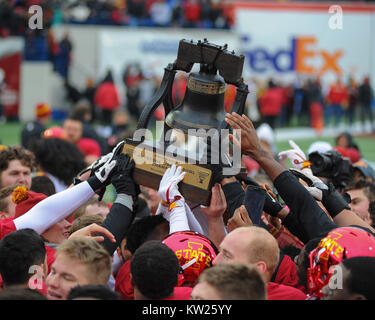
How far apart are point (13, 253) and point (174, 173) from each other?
3.31 feet

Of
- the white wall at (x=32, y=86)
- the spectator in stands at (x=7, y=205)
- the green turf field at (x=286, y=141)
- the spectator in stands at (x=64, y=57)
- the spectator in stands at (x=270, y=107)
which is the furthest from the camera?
the spectator in stands at (x=64, y=57)

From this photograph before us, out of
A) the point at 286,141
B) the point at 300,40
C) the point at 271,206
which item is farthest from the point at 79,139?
the point at 300,40

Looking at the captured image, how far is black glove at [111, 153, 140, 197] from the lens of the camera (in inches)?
150

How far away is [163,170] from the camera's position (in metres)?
3.83

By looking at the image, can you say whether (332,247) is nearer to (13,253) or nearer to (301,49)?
(13,253)

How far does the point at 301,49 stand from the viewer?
28109 mm

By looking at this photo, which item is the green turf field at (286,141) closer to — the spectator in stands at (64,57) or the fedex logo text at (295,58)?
the spectator in stands at (64,57)

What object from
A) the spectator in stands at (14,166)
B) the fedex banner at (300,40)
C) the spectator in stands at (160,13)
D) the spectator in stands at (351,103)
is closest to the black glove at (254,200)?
the spectator in stands at (14,166)

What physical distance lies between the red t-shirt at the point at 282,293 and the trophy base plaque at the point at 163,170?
2.21 feet

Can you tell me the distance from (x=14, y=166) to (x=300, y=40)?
78.3ft

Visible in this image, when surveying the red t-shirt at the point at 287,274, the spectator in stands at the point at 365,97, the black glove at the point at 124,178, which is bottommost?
the spectator in stands at the point at 365,97

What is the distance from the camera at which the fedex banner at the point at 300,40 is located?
91.1ft

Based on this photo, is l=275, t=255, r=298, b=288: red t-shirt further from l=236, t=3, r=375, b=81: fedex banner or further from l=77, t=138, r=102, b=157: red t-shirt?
l=236, t=3, r=375, b=81: fedex banner
